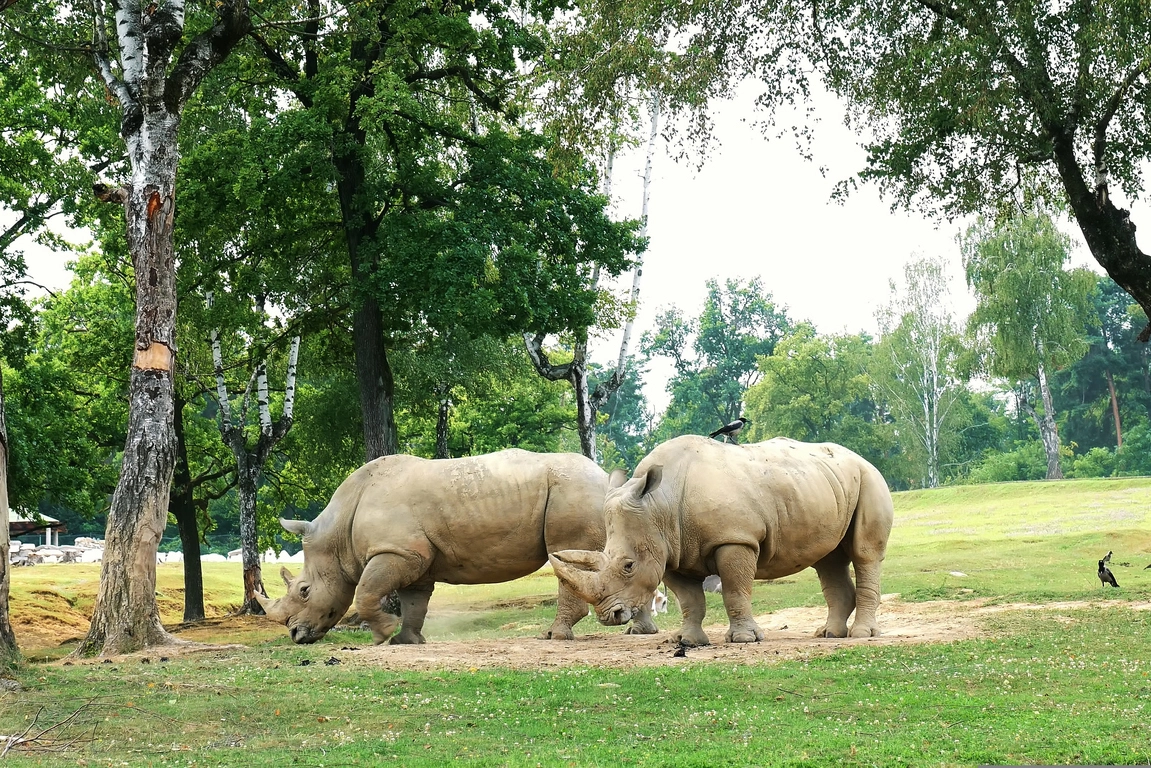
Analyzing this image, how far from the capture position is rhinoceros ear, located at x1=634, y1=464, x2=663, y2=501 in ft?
45.8

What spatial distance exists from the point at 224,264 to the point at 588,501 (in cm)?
1237

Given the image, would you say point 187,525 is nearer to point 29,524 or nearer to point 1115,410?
point 29,524

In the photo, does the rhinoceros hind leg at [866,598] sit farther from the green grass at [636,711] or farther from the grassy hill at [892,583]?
the grassy hill at [892,583]

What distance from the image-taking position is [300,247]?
85.0 feet

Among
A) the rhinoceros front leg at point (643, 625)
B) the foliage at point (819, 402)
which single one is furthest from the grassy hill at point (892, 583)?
the foliage at point (819, 402)

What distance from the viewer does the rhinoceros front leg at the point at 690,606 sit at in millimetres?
14453

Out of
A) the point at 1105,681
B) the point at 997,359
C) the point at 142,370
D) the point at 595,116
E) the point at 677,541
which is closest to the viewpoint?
the point at 1105,681

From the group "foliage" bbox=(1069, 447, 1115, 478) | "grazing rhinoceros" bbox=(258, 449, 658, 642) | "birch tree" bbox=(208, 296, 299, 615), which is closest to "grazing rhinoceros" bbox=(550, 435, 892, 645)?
"grazing rhinoceros" bbox=(258, 449, 658, 642)

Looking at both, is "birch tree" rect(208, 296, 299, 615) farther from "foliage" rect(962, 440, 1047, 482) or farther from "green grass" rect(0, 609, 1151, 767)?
"foliage" rect(962, 440, 1047, 482)

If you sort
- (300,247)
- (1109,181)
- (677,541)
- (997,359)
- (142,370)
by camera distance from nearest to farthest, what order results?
(677,541), (142,370), (1109,181), (300,247), (997,359)

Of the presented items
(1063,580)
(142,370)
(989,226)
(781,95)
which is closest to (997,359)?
(989,226)

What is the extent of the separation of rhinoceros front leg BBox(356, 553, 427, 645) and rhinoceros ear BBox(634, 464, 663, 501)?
411cm

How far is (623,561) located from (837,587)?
412 centimetres

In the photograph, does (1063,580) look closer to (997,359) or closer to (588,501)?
(588,501)
